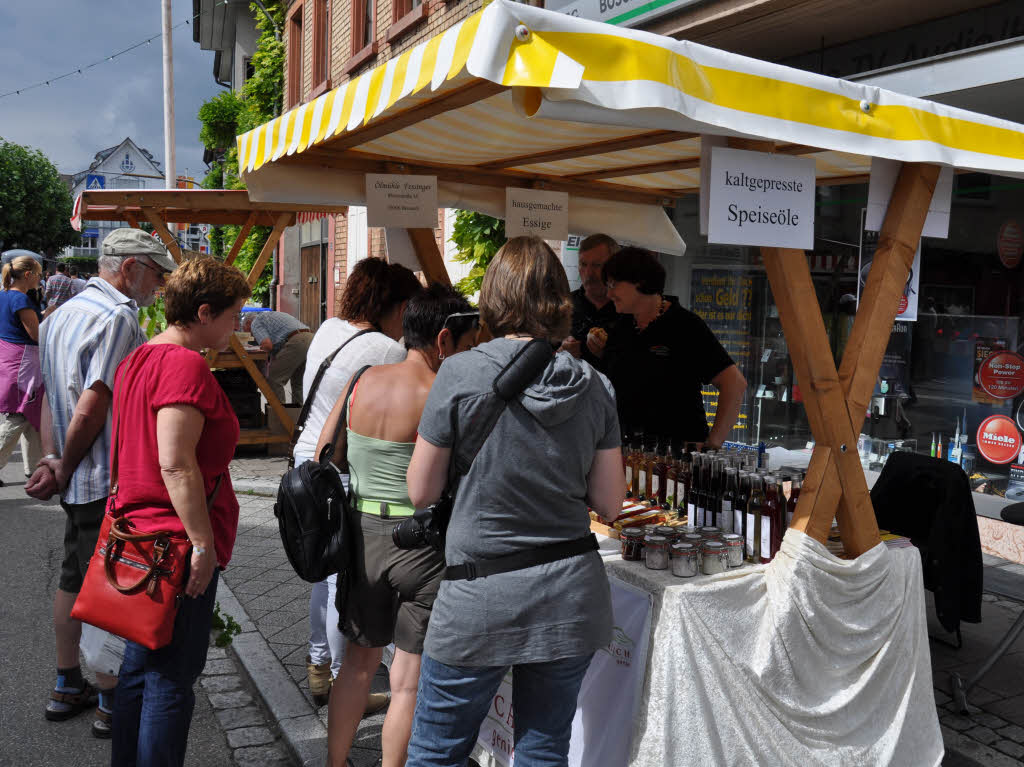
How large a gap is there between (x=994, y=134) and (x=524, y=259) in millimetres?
1757

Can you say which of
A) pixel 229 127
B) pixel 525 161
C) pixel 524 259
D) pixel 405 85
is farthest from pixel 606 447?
pixel 229 127

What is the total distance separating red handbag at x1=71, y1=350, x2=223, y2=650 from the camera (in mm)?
2521

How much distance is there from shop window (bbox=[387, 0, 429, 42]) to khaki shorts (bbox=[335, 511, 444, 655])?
9.47 meters

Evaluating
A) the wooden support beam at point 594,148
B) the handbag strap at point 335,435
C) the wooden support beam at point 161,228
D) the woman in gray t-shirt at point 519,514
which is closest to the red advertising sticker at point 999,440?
the wooden support beam at point 594,148

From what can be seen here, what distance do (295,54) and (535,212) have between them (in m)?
15.3

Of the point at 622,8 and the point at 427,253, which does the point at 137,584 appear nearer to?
the point at 427,253

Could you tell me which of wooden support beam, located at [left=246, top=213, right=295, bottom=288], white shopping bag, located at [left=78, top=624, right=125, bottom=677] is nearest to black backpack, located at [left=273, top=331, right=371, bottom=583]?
white shopping bag, located at [left=78, top=624, right=125, bottom=677]

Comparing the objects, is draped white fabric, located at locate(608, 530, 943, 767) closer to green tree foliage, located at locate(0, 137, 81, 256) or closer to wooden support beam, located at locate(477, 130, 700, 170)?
wooden support beam, located at locate(477, 130, 700, 170)

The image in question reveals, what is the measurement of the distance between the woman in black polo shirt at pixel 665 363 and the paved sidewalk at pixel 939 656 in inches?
62.1

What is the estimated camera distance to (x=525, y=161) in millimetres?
4398

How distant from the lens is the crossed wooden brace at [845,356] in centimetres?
290

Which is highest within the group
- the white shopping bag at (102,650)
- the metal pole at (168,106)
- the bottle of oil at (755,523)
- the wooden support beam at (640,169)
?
the metal pole at (168,106)

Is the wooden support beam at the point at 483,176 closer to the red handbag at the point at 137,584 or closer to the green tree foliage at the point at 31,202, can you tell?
the red handbag at the point at 137,584

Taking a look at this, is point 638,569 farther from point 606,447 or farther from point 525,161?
point 525,161
